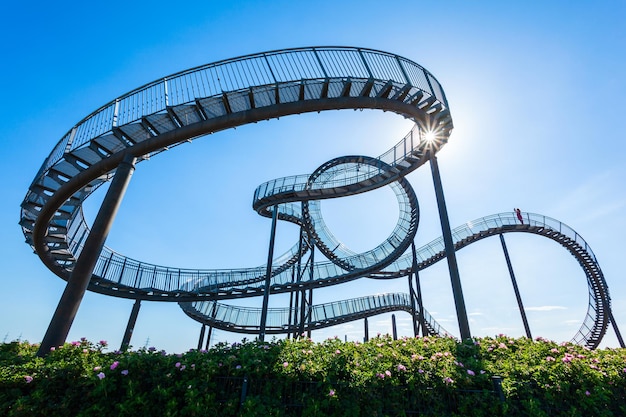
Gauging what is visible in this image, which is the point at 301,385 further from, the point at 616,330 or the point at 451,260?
the point at 616,330

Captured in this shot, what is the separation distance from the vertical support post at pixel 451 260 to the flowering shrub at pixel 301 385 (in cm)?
Result: 289

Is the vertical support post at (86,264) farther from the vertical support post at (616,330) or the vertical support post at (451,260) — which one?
the vertical support post at (616,330)

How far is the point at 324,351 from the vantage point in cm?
423

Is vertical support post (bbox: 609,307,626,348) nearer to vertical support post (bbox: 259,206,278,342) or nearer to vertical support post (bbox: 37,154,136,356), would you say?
vertical support post (bbox: 259,206,278,342)

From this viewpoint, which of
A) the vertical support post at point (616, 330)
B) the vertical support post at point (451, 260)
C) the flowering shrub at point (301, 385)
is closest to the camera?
the flowering shrub at point (301, 385)

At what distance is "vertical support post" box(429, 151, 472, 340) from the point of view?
702cm

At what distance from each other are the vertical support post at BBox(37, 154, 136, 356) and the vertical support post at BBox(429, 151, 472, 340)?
8378mm

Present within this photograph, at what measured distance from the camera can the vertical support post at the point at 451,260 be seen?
7.02 meters

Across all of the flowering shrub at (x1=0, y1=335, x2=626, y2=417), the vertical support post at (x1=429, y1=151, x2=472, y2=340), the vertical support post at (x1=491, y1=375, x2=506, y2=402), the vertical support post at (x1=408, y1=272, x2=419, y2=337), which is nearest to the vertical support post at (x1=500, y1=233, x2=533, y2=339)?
the vertical support post at (x1=408, y1=272, x2=419, y2=337)

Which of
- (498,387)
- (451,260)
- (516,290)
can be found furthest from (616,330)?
(498,387)

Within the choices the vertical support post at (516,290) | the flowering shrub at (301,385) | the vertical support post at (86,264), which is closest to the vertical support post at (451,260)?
the flowering shrub at (301,385)

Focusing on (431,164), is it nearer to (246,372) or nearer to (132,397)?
(246,372)

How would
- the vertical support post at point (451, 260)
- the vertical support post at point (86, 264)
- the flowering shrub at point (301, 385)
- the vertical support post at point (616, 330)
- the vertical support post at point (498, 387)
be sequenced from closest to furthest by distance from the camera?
the flowering shrub at point (301, 385) < the vertical support post at point (498, 387) < the vertical support post at point (86, 264) < the vertical support post at point (451, 260) < the vertical support post at point (616, 330)

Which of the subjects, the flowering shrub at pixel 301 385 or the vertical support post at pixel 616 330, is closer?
the flowering shrub at pixel 301 385
